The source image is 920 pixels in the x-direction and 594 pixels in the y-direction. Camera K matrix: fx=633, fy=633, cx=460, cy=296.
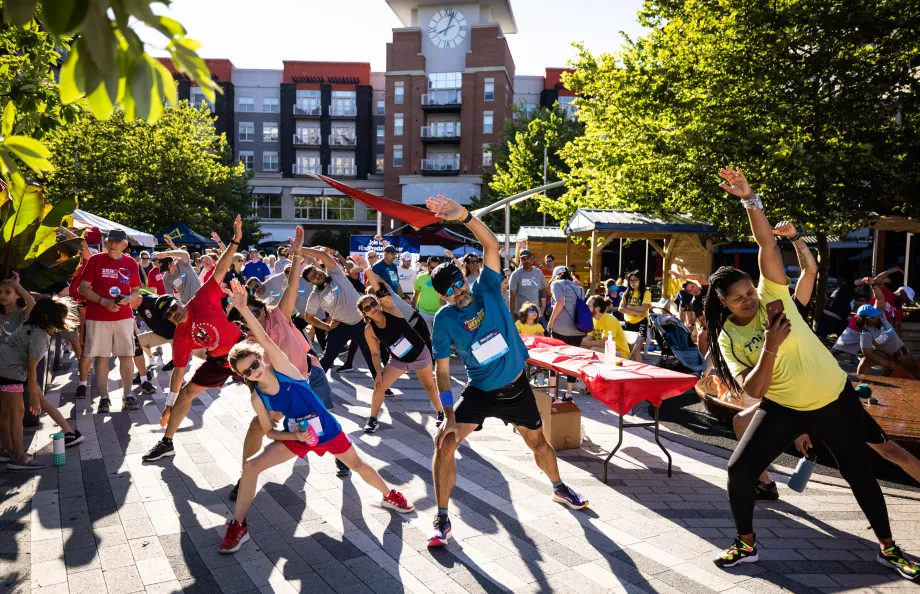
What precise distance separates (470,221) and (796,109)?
12.0m

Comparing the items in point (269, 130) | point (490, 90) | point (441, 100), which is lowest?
point (269, 130)

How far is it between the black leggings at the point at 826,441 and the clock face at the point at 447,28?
175 feet

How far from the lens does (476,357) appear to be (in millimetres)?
4500

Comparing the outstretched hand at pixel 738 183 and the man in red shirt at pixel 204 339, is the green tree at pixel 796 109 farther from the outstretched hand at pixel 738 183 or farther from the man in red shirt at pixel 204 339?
the man in red shirt at pixel 204 339

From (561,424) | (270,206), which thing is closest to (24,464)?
(561,424)

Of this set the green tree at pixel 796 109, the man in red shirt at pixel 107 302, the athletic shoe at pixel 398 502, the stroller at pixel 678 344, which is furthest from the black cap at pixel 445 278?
the green tree at pixel 796 109

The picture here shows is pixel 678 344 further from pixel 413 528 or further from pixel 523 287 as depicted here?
pixel 413 528

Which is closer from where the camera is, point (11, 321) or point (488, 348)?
point (488, 348)

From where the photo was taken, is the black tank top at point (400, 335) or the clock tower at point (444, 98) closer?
the black tank top at point (400, 335)

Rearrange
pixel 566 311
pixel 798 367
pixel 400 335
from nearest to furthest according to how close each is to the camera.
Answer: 1. pixel 798 367
2. pixel 400 335
3. pixel 566 311

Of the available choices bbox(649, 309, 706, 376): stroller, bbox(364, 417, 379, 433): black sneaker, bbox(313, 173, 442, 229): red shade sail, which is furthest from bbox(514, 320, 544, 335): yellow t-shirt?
bbox(313, 173, 442, 229): red shade sail

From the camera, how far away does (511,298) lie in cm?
1158

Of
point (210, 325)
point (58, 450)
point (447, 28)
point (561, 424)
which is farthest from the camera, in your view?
point (447, 28)

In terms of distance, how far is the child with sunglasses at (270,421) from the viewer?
4.21 m
